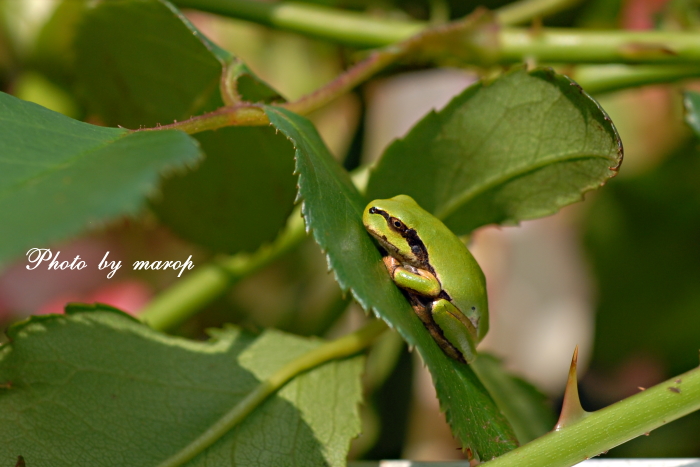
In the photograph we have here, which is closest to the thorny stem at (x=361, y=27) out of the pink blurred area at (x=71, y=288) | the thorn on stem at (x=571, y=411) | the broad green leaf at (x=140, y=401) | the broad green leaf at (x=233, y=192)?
the broad green leaf at (x=233, y=192)

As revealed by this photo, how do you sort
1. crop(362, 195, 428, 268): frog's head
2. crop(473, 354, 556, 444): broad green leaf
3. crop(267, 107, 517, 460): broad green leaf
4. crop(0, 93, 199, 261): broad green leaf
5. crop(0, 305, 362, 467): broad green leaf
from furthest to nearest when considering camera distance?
crop(473, 354, 556, 444): broad green leaf
crop(362, 195, 428, 268): frog's head
crop(0, 305, 362, 467): broad green leaf
crop(267, 107, 517, 460): broad green leaf
crop(0, 93, 199, 261): broad green leaf

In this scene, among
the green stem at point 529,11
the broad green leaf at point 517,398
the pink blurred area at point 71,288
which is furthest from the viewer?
the pink blurred area at point 71,288

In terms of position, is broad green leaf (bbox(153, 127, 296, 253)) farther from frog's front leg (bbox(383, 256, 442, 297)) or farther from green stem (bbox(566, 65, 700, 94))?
green stem (bbox(566, 65, 700, 94))

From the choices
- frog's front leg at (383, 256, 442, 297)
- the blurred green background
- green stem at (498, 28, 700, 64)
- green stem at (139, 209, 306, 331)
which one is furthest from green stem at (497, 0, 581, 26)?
frog's front leg at (383, 256, 442, 297)

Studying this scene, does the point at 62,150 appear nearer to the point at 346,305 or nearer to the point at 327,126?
the point at 346,305

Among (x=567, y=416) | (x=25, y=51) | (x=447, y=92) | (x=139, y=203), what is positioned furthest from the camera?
(x=447, y=92)

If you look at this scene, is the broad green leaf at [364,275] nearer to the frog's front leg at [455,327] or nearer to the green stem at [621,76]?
the frog's front leg at [455,327]

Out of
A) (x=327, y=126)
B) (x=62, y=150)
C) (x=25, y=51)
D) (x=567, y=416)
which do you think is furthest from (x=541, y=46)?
(x=25, y=51)
